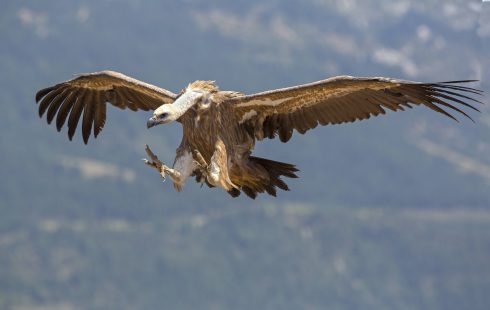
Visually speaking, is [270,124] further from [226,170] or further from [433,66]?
[433,66]

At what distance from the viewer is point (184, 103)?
18844 millimetres

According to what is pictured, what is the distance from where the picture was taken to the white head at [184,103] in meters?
17.8

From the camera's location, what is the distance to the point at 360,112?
67.0 ft

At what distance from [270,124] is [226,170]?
154 centimetres

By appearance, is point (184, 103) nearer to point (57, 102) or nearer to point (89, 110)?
point (89, 110)

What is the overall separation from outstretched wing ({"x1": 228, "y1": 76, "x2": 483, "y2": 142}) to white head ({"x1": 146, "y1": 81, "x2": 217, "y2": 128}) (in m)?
0.54

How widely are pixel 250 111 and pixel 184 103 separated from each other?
1.76 metres

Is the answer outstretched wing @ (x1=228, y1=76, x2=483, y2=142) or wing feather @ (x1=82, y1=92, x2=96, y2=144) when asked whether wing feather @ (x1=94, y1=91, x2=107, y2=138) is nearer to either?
wing feather @ (x1=82, y1=92, x2=96, y2=144)

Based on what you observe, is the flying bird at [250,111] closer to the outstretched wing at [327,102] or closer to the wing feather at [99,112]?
the outstretched wing at [327,102]

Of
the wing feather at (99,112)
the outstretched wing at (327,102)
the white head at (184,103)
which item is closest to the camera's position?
the white head at (184,103)

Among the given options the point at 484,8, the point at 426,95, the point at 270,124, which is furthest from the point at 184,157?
the point at 484,8

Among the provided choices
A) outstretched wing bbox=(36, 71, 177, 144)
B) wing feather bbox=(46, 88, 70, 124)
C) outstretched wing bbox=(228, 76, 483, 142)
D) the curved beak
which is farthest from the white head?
wing feather bbox=(46, 88, 70, 124)

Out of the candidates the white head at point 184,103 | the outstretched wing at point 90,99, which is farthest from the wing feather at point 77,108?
the white head at point 184,103

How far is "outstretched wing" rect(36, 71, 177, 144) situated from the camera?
2134cm
